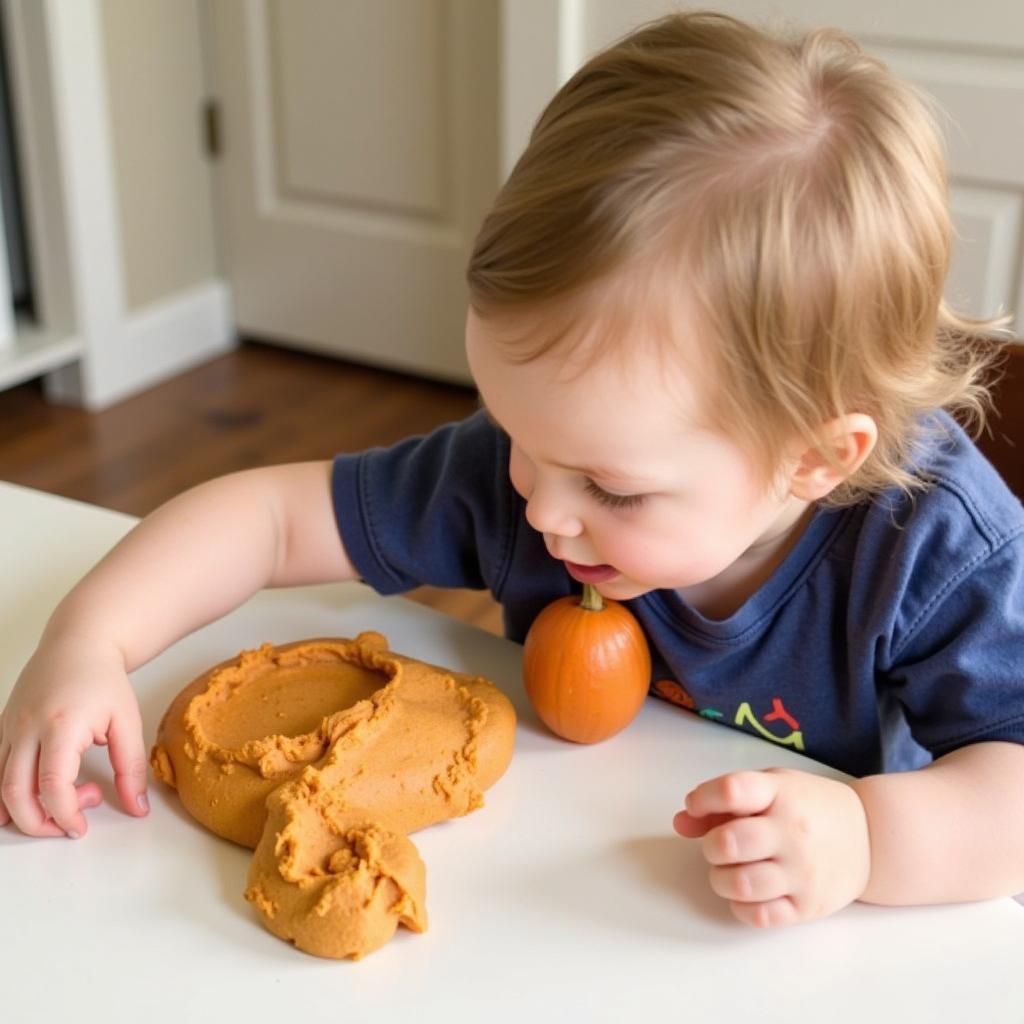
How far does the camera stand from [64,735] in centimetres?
65

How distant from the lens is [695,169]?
589 millimetres

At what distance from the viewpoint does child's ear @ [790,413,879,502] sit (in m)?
0.66

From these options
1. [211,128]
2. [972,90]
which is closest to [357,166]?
[211,128]

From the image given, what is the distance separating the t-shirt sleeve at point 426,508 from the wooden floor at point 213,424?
1.13 meters

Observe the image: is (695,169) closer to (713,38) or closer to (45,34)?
(713,38)

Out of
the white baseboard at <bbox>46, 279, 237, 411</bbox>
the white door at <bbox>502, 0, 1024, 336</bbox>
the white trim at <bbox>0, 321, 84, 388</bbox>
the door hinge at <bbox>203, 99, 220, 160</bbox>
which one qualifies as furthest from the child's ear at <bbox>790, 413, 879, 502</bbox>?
the door hinge at <bbox>203, 99, 220, 160</bbox>

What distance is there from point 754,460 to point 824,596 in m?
0.15

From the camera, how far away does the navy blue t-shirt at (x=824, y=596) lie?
702 mm

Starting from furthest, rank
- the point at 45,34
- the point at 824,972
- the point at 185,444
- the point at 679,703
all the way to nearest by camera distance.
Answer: the point at 185,444, the point at 45,34, the point at 679,703, the point at 824,972

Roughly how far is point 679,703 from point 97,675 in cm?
33

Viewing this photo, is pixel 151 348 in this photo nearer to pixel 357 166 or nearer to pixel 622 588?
pixel 357 166

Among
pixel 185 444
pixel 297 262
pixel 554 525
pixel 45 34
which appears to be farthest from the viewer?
pixel 297 262

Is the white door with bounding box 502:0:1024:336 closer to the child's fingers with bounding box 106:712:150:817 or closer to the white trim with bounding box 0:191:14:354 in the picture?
the white trim with bounding box 0:191:14:354

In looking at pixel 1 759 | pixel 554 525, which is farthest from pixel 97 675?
pixel 554 525
